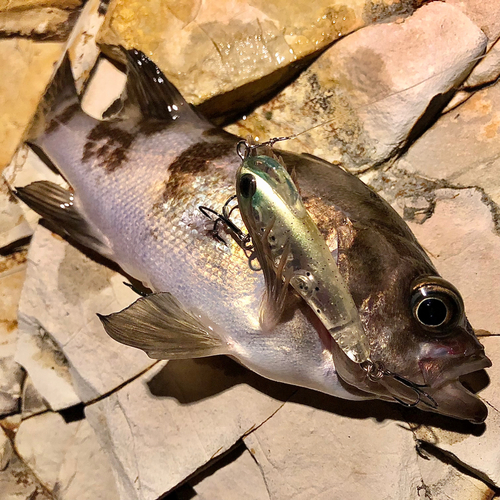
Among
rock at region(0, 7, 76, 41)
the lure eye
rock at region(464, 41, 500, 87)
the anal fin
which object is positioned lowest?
rock at region(464, 41, 500, 87)

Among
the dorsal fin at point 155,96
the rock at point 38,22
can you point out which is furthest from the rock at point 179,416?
the rock at point 38,22

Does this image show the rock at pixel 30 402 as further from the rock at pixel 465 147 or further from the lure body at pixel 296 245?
Answer: the rock at pixel 465 147

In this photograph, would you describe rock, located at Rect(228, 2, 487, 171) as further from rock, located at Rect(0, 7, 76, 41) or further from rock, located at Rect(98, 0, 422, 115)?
rock, located at Rect(0, 7, 76, 41)

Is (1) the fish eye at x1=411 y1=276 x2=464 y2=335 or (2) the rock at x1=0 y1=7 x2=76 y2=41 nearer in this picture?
(1) the fish eye at x1=411 y1=276 x2=464 y2=335

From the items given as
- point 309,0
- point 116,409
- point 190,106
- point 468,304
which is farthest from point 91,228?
point 468,304

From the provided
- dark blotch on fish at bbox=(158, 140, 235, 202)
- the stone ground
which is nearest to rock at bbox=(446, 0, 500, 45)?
the stone ground

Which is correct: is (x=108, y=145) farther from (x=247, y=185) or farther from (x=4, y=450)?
(x=4, y=450)

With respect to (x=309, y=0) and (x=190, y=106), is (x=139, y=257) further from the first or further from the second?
(x=309, y=0)
